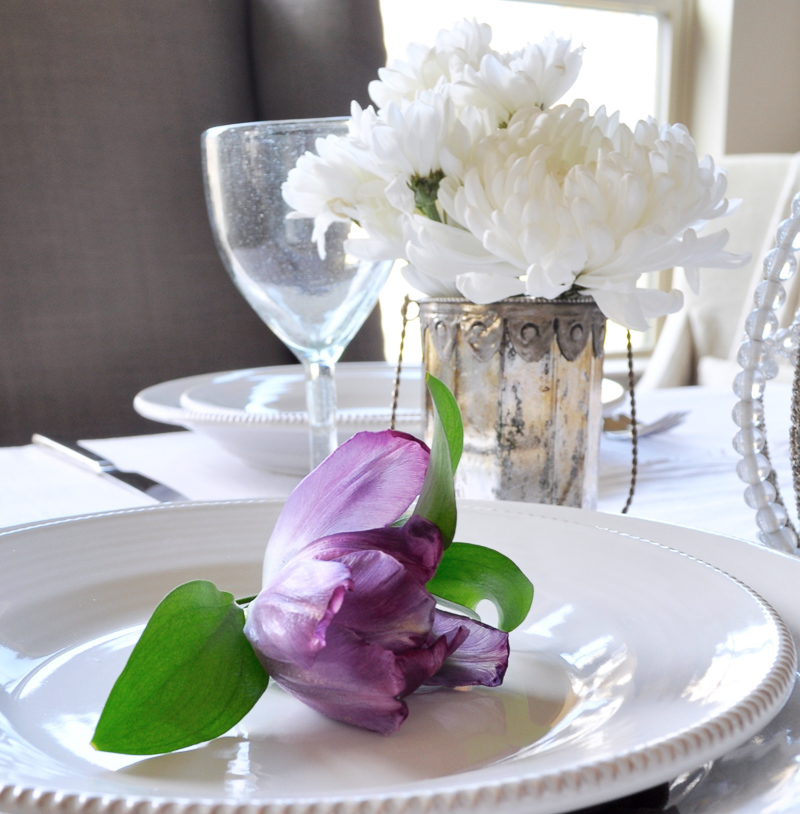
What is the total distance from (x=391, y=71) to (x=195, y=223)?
915 millimetres

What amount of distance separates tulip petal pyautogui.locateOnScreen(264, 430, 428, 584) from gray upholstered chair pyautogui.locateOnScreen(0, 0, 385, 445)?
102 centimetres

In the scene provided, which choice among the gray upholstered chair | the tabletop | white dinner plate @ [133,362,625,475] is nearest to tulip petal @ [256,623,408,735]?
the tabletop

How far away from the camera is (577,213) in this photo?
354 millimetres

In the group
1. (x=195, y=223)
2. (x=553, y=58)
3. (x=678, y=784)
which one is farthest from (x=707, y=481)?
(x=195, y=223)

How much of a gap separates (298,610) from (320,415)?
30 cm

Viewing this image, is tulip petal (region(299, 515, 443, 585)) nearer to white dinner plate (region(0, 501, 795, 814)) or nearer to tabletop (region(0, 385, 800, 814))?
white dinner plate (region(0, 501, 795, 814))

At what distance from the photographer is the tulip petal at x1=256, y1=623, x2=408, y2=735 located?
214 mm

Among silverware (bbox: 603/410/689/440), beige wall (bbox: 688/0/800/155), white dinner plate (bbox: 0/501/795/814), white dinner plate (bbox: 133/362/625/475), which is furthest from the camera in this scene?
beige wall (bbox: 688/0/800/155)

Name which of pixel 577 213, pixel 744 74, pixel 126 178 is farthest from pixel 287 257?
pixel 744 74

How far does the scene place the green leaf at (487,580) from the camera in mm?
258

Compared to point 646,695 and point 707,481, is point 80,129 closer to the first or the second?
point 707,481

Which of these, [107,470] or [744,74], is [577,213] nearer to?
[107,470]

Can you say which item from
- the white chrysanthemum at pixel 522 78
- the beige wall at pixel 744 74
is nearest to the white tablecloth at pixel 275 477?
the white chrysanthemum at pixel 522 78

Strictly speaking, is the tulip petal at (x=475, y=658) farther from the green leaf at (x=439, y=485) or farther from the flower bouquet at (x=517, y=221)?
the flower bouquet at (x=517, y=221)
